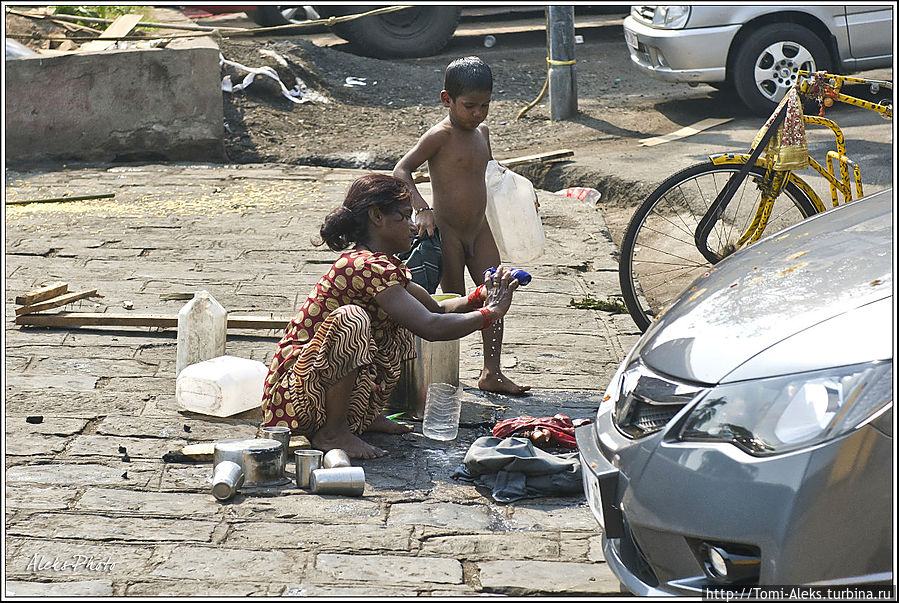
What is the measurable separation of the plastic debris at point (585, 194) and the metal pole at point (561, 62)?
2.42m

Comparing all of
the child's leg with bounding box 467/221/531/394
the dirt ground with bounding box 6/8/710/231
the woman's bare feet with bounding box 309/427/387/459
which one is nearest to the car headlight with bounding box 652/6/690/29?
the dirt ground with bounding box 6/8/710/231

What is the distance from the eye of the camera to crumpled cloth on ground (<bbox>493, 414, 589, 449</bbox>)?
3883 mm

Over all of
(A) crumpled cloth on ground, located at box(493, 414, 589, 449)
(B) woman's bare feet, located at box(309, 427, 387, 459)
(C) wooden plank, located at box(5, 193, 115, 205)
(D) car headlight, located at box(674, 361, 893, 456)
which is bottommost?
(C) wooden plank, located at box(5, 193, 115, 205)

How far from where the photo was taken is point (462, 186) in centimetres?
473

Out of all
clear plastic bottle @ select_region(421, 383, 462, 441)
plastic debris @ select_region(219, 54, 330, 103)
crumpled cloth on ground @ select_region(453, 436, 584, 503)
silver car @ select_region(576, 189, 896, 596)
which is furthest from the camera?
plastic debris @ select_region(219, 54, 330, 103)

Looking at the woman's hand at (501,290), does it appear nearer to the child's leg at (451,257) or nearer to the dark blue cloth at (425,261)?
the dark blue cloth at (425,261)

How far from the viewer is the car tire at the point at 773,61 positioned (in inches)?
376

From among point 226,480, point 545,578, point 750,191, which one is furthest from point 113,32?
point 545,578

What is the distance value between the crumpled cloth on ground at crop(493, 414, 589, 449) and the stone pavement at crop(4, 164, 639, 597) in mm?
177

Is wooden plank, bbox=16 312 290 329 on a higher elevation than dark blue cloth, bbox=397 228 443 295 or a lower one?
lower

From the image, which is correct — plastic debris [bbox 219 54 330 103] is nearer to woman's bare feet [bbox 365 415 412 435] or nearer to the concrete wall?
the concrete wall

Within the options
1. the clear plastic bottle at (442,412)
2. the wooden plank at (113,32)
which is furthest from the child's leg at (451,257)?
the wooden plank at (113,32)

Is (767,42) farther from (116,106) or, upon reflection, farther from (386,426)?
(386,426)

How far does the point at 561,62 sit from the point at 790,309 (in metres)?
8.42
